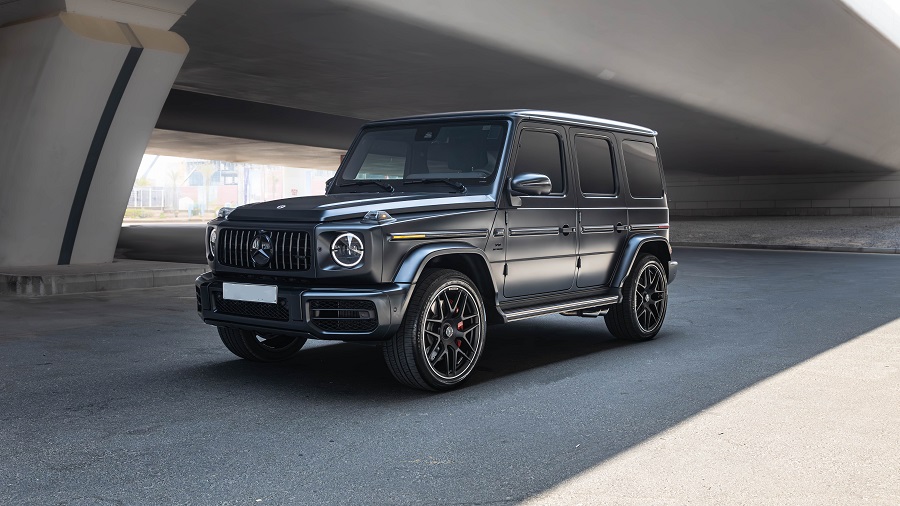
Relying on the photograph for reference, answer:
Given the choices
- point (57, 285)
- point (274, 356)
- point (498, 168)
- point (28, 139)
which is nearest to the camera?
point (498, 168)

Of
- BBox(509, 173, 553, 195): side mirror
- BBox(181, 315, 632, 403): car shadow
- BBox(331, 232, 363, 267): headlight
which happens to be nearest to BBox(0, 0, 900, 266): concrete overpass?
BBox(181, 315, 632, 403): car shadow

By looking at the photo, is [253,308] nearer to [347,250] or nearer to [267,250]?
[267,250]

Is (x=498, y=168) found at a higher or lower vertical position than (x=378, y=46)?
lower

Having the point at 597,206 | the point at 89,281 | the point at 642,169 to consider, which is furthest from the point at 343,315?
the point at 89,281

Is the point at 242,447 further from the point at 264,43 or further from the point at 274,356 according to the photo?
the point at 264,43

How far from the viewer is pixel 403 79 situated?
20.7 m

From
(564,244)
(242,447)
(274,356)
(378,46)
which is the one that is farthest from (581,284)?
(378,46)

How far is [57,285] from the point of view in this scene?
12.1m

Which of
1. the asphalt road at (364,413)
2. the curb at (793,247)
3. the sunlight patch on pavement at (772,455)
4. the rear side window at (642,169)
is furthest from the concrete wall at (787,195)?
the sunlight patch on pavement at (772,455)

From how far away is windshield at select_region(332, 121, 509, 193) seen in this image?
6.61m

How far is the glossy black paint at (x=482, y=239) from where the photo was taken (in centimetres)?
564

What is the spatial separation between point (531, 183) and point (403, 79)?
14.8m

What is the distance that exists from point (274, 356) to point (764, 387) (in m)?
3.63

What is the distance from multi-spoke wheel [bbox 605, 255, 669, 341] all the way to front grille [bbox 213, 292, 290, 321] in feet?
10.9
